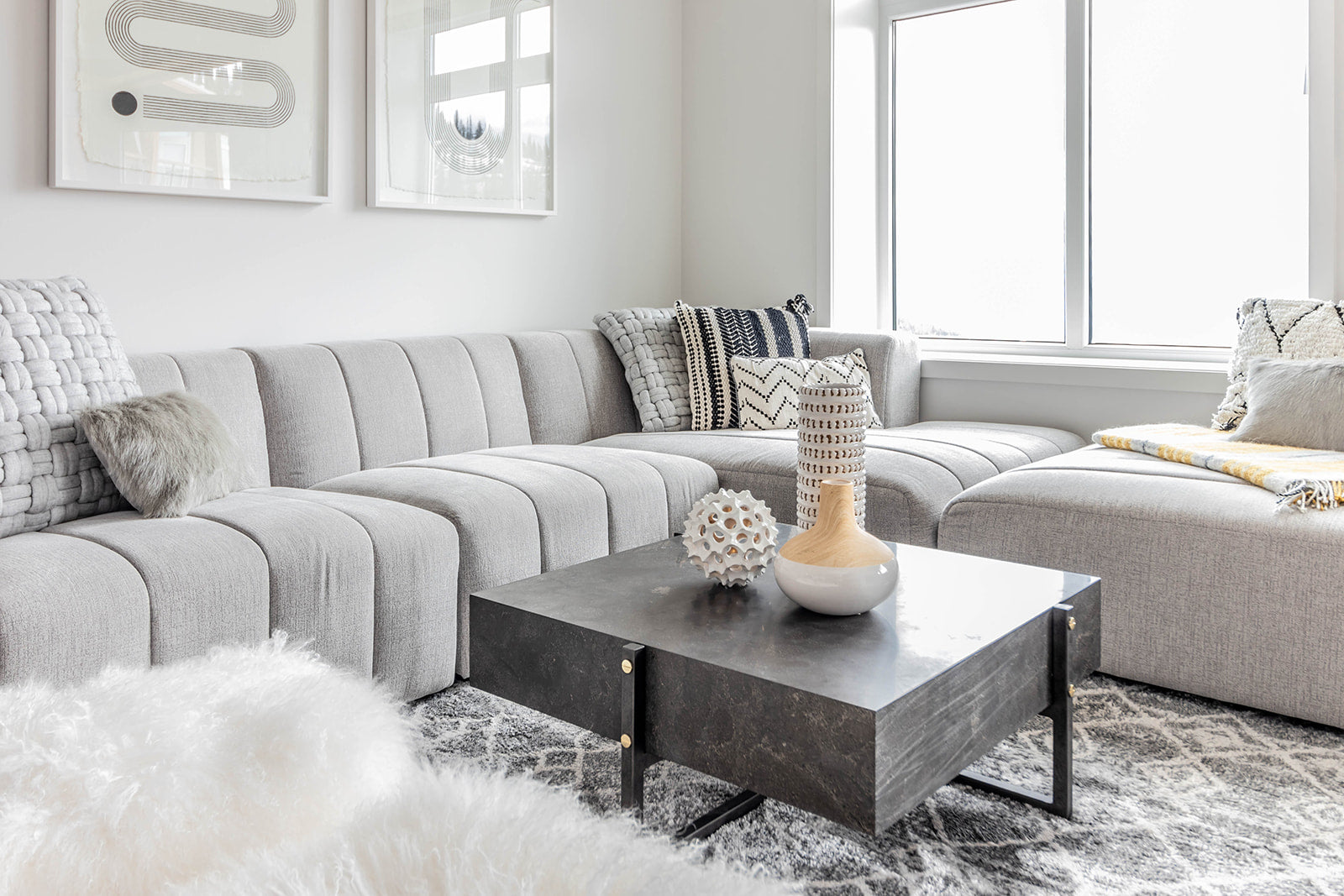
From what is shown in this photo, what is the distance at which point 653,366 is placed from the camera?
3539 mm

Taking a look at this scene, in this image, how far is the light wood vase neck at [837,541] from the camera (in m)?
1.59

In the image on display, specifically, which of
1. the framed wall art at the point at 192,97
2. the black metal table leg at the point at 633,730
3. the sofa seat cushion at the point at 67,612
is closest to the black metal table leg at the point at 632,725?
the black metal table leg at the point at 633,730

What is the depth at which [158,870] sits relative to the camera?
2.30 ft

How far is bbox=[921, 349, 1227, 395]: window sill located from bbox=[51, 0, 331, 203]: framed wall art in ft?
7.33

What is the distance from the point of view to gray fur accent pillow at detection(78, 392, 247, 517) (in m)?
2.12

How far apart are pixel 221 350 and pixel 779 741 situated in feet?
6.79

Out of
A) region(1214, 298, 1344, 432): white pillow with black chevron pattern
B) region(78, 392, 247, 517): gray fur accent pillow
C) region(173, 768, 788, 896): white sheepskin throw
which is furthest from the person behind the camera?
region(1214, 298, 1344, 432): white pillow with black chevron pattern

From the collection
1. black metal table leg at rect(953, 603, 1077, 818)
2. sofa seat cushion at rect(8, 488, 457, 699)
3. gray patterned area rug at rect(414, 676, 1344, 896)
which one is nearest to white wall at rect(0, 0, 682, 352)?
sofa seat cushion at rect(8, 488, 457, 699)

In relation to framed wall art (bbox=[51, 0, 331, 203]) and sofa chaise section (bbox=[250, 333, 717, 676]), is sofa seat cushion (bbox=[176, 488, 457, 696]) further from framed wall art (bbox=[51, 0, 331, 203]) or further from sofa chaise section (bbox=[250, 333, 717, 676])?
framed wall art (bbox=[51, 0, 331, 203])

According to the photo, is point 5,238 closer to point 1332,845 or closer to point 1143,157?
point 1332,845

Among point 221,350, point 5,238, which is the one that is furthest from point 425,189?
point 5,238

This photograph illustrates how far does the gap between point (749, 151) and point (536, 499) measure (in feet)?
7.90

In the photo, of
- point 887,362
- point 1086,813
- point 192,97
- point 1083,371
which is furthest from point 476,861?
point 1083,371

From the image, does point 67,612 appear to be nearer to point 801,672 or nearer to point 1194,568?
point 801,672
